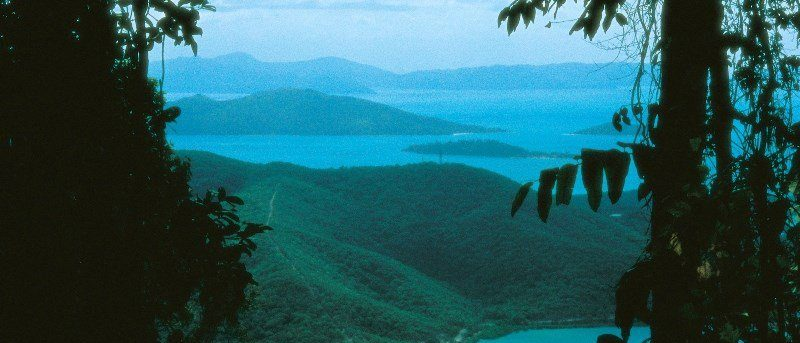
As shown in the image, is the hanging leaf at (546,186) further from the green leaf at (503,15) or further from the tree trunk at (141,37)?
the tree trunk at (141,37)

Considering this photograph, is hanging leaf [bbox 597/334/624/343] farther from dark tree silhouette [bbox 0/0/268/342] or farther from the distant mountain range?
the distant mountain range

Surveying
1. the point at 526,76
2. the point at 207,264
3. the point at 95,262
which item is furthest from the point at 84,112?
the point at 526,76

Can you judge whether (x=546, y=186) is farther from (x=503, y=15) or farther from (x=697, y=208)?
(x=503, y=15)

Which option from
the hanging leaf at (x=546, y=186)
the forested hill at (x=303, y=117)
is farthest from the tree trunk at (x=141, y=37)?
the forested hill at (x=303, y=117)

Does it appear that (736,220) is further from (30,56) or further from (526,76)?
(526,76)

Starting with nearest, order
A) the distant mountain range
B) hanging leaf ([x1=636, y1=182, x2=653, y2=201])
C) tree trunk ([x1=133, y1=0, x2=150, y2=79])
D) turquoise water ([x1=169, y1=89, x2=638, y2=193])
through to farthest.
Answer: hanging leaf ([x1=636, y1=182, x2=653, y2=201]) < tree trunk ([x1=133, y1=0, x2=150, y2=79]) < turquoise water ([x1=169, y1=89, x2=638, y2=193]) < the distant mountain range

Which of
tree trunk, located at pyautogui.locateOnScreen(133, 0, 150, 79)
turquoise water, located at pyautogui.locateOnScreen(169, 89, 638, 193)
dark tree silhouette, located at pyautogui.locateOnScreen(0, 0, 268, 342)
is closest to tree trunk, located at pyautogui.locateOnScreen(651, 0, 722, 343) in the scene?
dark tree silhouette, located at pyautogui.locateOnScreen(0, 0, 268, 342)

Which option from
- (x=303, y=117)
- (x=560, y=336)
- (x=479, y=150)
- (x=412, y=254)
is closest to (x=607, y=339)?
(x=560, y=336)
